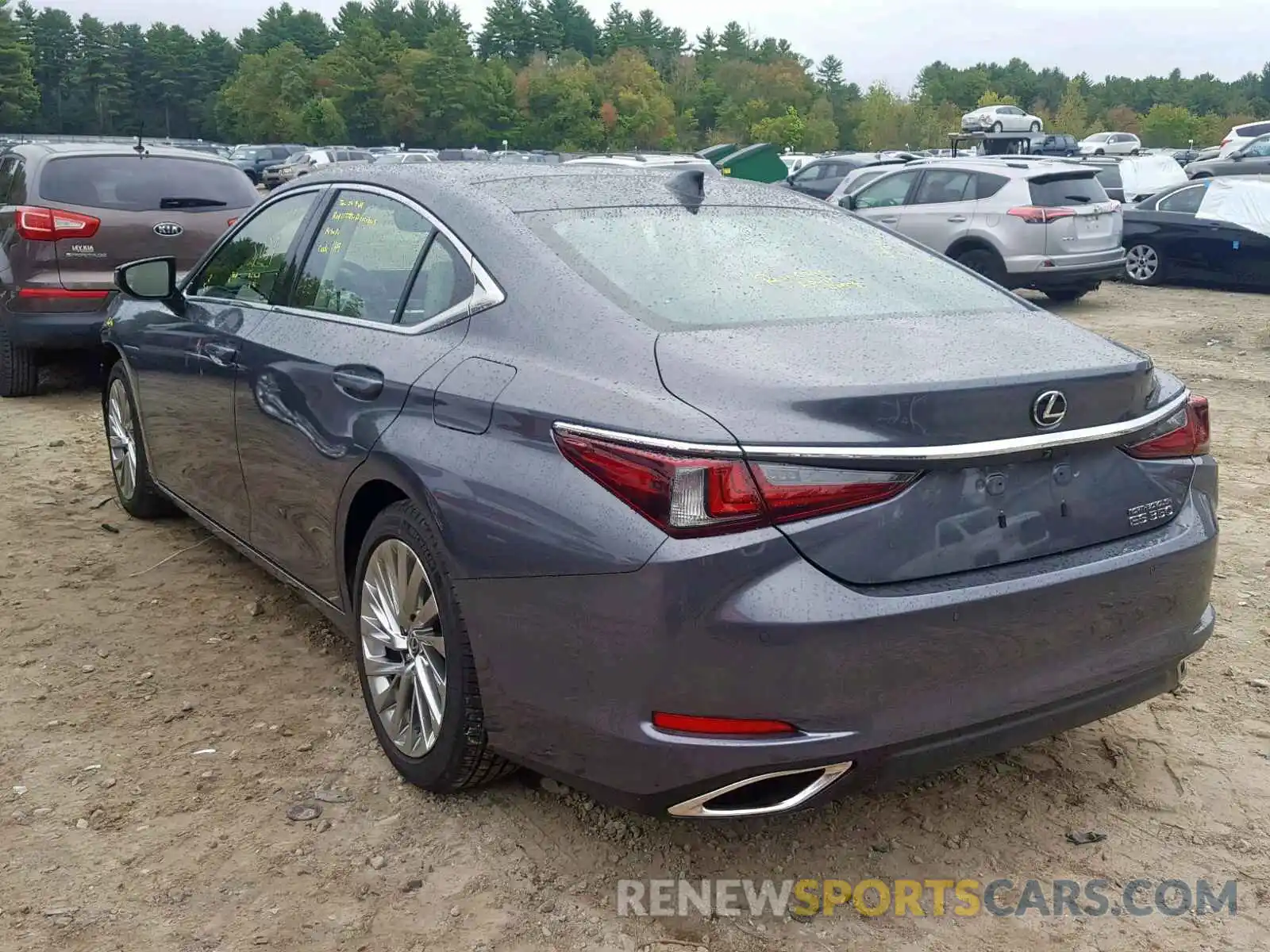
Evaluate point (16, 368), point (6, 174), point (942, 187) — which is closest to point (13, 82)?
point (942, 187)

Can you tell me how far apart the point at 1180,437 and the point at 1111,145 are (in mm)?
50264

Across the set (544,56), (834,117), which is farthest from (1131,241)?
(544,56)

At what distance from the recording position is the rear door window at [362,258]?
336 centimetres

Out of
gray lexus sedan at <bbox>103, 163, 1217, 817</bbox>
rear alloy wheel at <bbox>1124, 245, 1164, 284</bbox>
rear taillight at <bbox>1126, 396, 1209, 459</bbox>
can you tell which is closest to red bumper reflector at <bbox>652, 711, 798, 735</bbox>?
gray lexus sedan at <bbox>103, 163, 1217, 817</bbox>

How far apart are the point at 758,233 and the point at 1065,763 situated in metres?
1.65

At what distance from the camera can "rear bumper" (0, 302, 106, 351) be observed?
25.0 ft

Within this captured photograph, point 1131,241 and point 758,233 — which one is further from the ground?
point 758,233

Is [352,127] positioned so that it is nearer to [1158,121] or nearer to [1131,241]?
[1158,121]

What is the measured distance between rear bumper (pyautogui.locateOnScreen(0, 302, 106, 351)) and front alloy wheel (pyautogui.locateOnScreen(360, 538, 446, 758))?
5176mm

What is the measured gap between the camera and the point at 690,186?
359 centimetres

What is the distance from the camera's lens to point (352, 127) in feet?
341

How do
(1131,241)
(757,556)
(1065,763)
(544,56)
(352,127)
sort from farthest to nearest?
1. (544,56)
2. (352,127)
3. (1131,241)
4. (1065,763)
5. (757,556)

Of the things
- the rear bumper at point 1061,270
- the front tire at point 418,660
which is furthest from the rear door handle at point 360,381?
the rear bumper at point 1061,270

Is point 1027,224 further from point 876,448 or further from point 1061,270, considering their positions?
point 876,448
